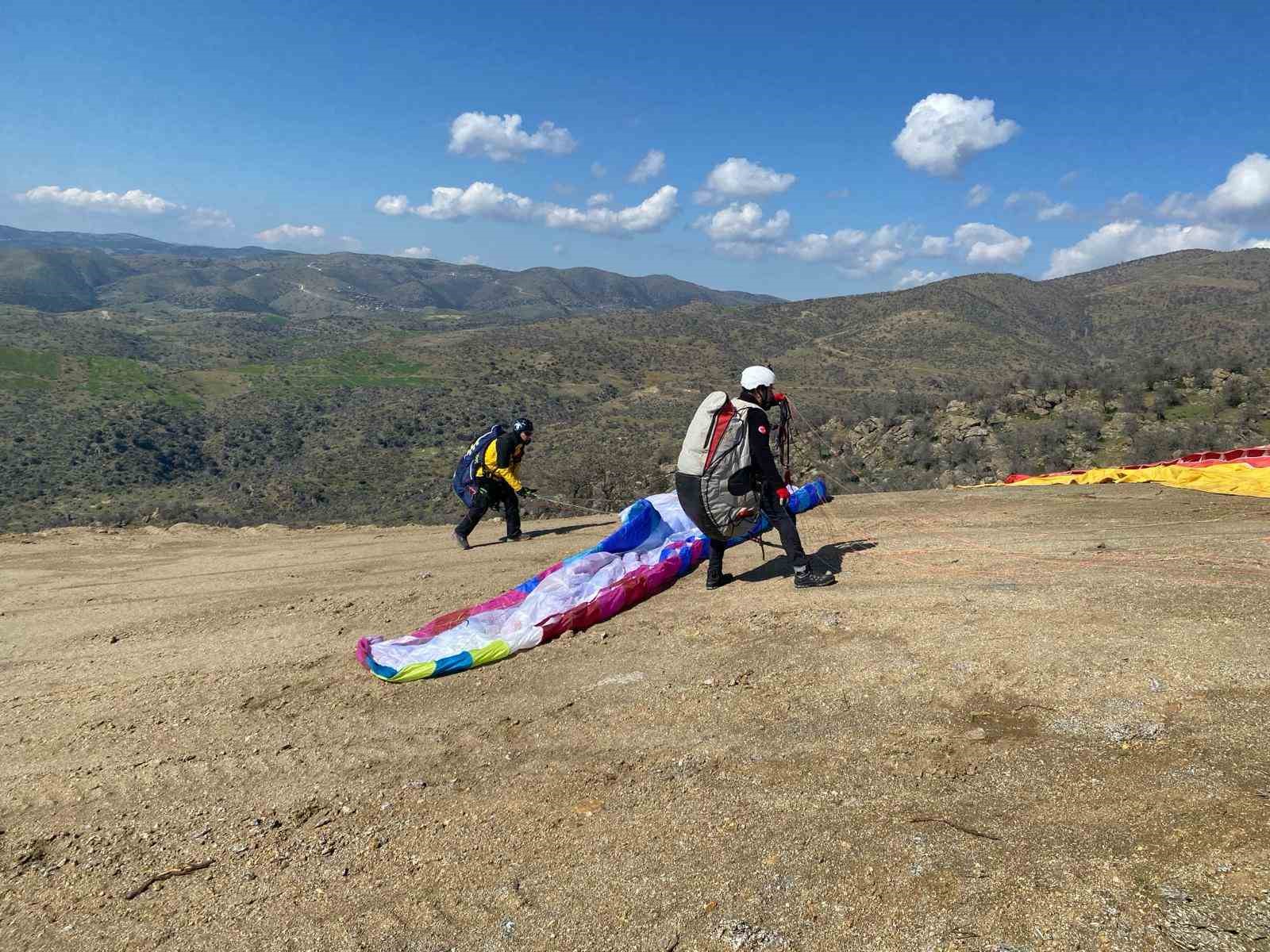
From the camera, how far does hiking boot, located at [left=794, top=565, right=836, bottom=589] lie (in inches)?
264

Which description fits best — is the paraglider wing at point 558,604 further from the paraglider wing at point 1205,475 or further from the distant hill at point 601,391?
the distant hill at point 601,391

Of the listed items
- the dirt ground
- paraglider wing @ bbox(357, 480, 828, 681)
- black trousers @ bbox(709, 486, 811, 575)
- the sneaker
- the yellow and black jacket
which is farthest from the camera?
the yellow and black jacket

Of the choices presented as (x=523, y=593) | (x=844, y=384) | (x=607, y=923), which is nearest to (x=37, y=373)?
(x=844, y=384)

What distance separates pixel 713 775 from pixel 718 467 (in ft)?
10.1

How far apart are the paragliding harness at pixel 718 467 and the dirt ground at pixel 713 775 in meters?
0.73

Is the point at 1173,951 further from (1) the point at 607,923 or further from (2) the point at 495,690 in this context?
(2) the point at 495,690

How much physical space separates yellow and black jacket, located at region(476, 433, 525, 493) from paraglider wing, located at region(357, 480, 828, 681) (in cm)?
329

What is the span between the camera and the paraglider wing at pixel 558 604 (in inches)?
236

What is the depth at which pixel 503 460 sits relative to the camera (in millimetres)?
11023

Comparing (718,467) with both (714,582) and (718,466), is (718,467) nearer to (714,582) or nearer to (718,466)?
(718,466)

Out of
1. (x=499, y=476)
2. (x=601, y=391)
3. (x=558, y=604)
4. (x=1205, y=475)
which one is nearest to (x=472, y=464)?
(x=499, y=476)

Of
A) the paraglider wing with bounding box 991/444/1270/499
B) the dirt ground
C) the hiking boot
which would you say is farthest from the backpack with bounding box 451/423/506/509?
the paraglider wing with bounding box 991/444/1270/499

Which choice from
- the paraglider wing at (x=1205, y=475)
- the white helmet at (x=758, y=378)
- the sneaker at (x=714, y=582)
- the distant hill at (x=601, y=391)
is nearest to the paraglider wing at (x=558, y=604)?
the sneaker at (x=714, y=582)

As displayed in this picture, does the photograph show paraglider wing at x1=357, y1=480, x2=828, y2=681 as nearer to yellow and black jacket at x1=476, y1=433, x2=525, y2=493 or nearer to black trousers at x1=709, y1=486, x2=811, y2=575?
black trousers at x1=709, y1=486, x2=811, y2=575
